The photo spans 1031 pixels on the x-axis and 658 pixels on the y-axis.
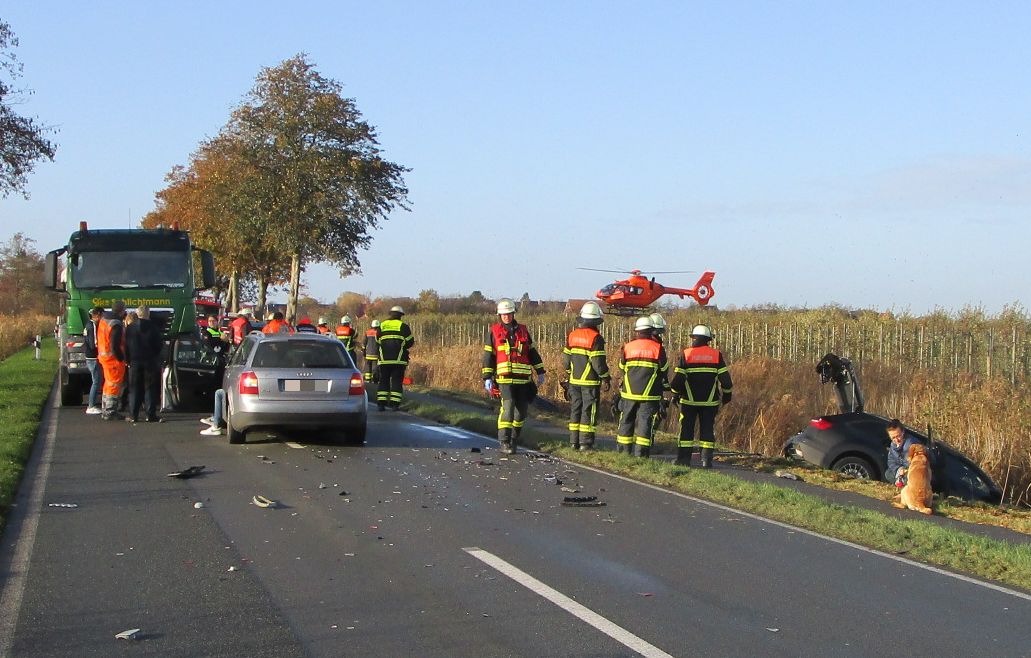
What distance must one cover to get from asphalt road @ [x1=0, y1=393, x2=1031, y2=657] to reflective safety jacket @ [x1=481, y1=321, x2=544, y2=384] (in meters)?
2.78

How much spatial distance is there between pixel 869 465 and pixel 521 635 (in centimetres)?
958

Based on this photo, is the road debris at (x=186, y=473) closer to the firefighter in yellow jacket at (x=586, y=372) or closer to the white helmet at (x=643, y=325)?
the firefighter in yellow jacket at (x=586, y=372)

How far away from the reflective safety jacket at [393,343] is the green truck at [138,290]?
115 inches

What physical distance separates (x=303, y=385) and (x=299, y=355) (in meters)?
0.49

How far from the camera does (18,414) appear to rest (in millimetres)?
18969

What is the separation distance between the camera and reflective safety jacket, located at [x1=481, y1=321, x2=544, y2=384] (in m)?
15.0

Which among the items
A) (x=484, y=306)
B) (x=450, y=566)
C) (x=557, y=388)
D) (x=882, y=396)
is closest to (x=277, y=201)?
(x=557, y=388)

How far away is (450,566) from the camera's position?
26.4 feet

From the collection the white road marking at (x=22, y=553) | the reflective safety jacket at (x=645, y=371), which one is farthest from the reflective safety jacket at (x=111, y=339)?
the reflective safety jacket at (x=645, y=371)

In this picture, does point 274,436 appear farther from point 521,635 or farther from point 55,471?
point 521,635

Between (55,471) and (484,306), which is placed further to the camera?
(484,306)

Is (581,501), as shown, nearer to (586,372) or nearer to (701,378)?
(701,378)

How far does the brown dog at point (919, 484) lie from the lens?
37.2 feet

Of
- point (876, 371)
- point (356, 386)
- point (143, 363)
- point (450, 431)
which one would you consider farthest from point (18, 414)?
point (876, 371)
